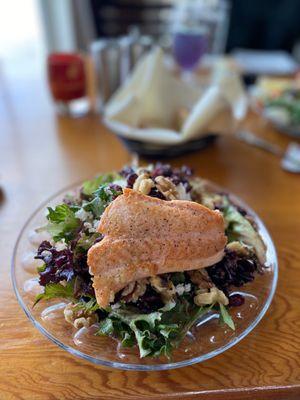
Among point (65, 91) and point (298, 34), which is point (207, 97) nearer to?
point (65, 91)

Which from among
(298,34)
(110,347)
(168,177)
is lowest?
(298,34)

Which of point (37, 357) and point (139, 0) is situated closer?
point (37, 357)

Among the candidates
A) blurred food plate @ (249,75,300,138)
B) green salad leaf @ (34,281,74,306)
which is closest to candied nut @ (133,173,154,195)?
green salad leaf @ (34,281,74,306)

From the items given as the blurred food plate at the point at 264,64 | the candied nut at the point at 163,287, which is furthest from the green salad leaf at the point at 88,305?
the blurred food plate at the point at 264,64

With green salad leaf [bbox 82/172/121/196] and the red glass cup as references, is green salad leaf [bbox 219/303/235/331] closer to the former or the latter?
green salad leaf [bbox 82/172/121/196]

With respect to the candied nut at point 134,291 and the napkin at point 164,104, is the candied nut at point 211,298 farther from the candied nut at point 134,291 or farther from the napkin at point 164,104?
the napkin at point 164,104

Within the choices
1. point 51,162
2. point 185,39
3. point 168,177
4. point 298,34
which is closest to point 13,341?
point 168,177

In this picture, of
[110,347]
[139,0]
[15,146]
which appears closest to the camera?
[110,347]
